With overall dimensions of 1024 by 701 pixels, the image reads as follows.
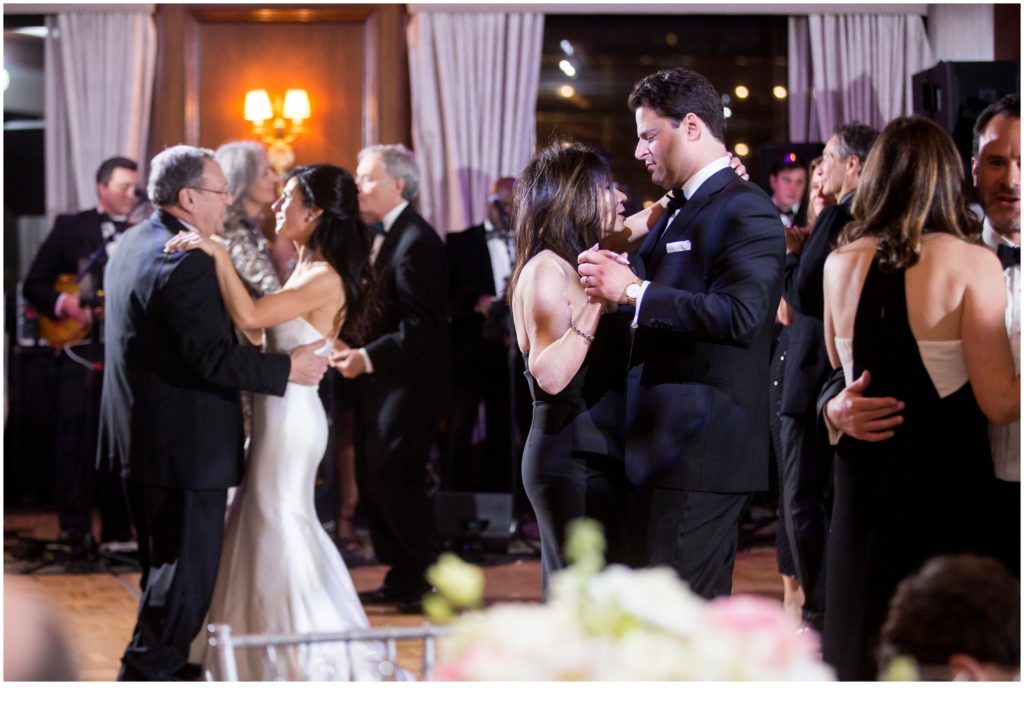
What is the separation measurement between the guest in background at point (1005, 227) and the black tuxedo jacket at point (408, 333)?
2537 mm

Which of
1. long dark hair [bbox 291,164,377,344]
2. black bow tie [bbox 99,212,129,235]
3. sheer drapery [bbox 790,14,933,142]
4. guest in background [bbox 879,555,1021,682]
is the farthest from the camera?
sheer drapery [bbox 790,14,933,142]

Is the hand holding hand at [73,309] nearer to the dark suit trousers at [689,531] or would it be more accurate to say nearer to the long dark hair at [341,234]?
the long dark hair at [341,234]

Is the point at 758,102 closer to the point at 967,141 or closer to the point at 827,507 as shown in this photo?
the point at 967,141

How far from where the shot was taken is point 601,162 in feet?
8.98

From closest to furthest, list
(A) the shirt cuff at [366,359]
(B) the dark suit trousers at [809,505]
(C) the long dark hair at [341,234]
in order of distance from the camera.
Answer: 1. (C) the long dark hair at [341,234]
2. (B) the dark suit trousers at [809,505]
3. (A) the shirt cuff at [366,359]

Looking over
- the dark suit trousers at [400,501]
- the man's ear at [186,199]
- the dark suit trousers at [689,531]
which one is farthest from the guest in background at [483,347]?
the dark suit trousers at [689,531]

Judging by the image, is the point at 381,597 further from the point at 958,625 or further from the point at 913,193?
the point at 958,625

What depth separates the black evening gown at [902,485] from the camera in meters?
2.59

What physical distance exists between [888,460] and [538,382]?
2.41 feet

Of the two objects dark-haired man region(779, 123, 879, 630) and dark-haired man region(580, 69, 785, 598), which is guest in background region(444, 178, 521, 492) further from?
dark-haired man region(580, 69, 785, 598)

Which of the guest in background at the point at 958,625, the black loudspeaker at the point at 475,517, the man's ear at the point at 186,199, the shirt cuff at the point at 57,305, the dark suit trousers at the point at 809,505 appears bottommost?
the black loudspeaker at the point at 475,517

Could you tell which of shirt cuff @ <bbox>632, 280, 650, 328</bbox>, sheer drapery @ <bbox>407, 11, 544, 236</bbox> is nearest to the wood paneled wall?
sheer drapery @ <bbox>407, 11, 544, 236</bbox>

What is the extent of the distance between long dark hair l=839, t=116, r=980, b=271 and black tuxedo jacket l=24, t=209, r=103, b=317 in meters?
4.33

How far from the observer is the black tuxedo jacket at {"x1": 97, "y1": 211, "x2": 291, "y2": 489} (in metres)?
3.56
